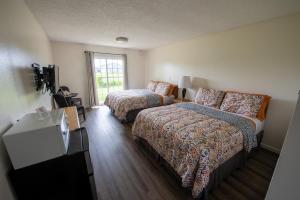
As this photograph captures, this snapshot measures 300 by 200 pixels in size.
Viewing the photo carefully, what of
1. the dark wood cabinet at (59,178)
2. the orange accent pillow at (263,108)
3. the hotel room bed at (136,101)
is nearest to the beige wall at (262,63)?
the orange accent pillow at (263,108)

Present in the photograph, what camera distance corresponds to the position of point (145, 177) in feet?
5.85

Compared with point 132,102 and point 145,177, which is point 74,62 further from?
point 145,177

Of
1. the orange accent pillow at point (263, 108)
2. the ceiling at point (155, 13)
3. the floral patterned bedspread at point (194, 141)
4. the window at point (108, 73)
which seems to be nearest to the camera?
the floral patterned bedspread at point (194, 141)

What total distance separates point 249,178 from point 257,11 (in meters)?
2.46

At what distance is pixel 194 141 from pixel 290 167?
2.54ft

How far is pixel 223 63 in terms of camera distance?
297 centimetres

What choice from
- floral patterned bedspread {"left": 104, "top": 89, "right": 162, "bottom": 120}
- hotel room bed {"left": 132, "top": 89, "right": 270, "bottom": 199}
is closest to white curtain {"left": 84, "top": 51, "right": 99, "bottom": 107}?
floral patterned bedspread {"left": 104, "top": 89, "right": 162, "bottom": 120}

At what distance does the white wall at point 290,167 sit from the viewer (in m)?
0.78

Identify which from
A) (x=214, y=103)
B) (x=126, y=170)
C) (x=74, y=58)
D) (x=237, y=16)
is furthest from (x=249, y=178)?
(x=74, y=58)

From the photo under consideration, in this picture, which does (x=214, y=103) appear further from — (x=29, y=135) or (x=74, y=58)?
(x=74, y=58)

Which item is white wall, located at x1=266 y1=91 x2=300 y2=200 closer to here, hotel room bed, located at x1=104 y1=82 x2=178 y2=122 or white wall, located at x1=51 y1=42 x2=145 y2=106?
hotel room bed, located at x1=104 y1=82 x2=178 y2=122

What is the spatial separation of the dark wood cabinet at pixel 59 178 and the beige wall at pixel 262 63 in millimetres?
3065

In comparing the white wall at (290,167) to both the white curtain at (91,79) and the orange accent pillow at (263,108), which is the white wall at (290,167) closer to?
the orange accent pillow at (263,108)

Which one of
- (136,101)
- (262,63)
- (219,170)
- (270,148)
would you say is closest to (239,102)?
(262,63)
